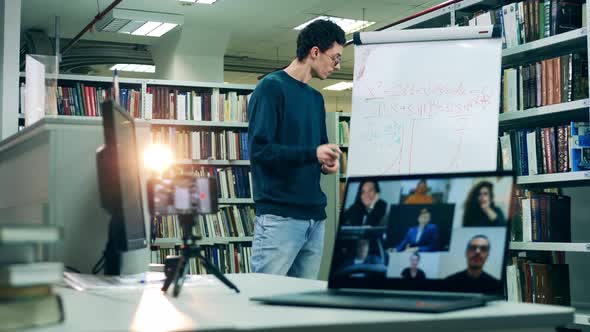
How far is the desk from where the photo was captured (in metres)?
1.04

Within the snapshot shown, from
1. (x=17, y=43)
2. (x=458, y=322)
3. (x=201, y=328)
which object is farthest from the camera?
(x=17, y=43)

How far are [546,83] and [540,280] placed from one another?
0.87 m

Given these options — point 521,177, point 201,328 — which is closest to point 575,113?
point 521,177

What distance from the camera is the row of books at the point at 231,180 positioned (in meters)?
6.16

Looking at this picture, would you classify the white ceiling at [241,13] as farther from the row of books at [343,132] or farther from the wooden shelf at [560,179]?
the wooden shelf at [560,179]

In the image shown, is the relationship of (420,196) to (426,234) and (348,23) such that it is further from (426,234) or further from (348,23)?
(348,23)

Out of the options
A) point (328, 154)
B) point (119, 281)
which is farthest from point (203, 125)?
point (119, 281)

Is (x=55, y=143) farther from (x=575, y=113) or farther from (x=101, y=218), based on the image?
(x=575, y=113)

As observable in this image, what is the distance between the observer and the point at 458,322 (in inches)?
43.8

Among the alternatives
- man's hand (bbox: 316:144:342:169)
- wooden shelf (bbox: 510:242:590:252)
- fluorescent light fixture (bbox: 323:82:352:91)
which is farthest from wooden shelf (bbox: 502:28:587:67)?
fluorescent light fixture (bbox: 323:82:352:91)

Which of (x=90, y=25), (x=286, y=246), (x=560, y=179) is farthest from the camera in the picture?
(x=90, y=25)

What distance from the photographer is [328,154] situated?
2.61 metres

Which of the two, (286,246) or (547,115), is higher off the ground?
(547,115)

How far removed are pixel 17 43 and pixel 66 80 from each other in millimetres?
1092
